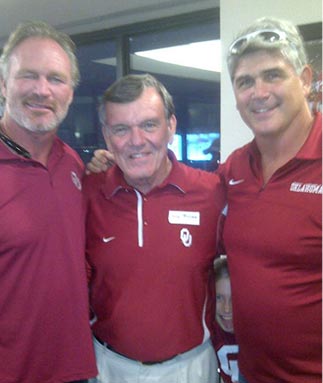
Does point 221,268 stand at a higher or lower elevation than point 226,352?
higher

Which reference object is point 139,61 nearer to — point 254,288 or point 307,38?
point 307,38

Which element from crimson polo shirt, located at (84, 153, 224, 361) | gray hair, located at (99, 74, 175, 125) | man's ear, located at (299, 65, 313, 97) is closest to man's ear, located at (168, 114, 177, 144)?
gray hair, located at (99, 74, 175, 125)

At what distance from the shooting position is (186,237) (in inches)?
67.5

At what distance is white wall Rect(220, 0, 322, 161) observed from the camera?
8.57 feet

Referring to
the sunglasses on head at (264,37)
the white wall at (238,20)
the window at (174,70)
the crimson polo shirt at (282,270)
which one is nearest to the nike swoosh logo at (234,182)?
the crimson polo shirt at (282,270)

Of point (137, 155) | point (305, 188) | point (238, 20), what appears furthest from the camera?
point (238, 20)

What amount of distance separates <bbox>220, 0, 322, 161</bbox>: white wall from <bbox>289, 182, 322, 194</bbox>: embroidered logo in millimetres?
1414

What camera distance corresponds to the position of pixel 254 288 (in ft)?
4.87

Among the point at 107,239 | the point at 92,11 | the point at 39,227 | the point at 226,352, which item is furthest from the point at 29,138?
the point at 92,11

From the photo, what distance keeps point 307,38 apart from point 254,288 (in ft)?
5.09

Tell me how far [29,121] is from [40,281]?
0.54 metres

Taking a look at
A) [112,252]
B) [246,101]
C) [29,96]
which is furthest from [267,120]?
[29,96]

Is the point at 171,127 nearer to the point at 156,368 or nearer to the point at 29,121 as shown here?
the point at 29,121

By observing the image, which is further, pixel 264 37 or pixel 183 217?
pixel 183 217
